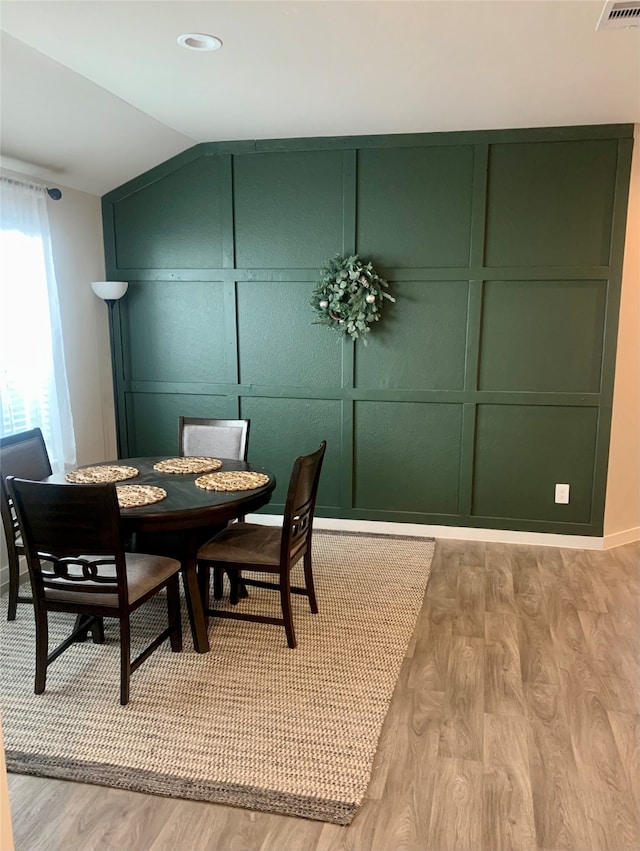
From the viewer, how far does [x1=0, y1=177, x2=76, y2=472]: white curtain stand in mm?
3473

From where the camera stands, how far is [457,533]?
4.22 meters

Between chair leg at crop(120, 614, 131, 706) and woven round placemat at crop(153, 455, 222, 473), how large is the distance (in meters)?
0.92

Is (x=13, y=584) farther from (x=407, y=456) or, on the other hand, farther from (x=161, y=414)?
(x=407, y=456)

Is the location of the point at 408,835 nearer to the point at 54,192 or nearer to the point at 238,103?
the point at 238,103

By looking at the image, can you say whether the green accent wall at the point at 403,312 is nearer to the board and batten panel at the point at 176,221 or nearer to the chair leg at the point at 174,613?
the board and batten panel at the point at 176,221

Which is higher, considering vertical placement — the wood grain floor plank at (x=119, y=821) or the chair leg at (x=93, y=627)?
the chair leg at (x=93, y=627)

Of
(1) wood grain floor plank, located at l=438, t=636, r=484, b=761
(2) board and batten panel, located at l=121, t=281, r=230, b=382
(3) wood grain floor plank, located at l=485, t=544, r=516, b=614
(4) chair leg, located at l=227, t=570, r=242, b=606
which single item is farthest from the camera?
(2) board and batten panel, located at l=121, t=281, r=230, b=382

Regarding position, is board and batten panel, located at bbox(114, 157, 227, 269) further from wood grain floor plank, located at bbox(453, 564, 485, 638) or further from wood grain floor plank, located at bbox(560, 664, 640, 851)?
wood grain floor plank, located at bbox(560, 664, 640, 851)

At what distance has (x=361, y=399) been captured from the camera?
4219 millimetres

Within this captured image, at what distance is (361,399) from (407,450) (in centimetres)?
46

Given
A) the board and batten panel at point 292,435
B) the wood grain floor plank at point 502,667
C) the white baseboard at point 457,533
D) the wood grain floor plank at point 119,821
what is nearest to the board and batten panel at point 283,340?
the board and batten panel at point 292,435

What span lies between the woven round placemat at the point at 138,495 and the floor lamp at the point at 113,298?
189cm

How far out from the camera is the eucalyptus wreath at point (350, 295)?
155 inches

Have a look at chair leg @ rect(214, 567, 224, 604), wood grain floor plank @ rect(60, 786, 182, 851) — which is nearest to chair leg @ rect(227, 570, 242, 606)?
chair leg @ rect(214, 567, 224, 604)
